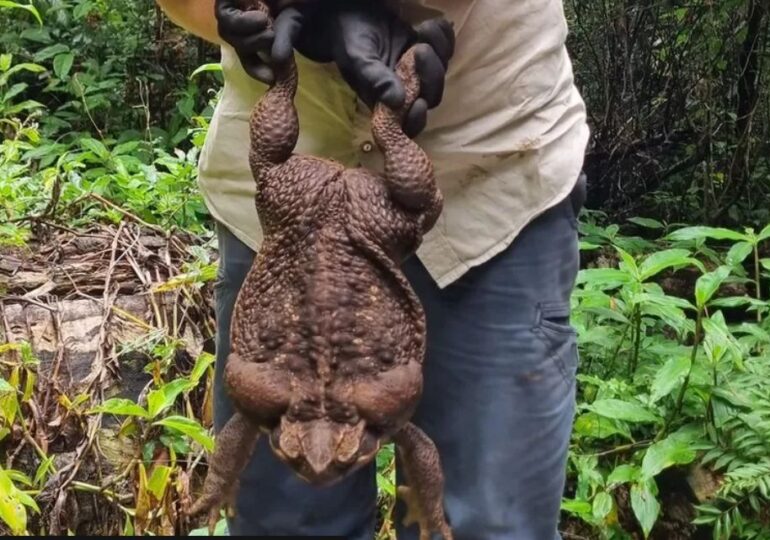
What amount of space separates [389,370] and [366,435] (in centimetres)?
6

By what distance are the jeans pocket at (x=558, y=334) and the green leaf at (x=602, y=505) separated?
924mm

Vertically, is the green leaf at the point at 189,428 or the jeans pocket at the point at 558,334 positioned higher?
the jeans pocket at the point at 558,334

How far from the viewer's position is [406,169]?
0.86m

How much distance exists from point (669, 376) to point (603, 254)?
130 cm

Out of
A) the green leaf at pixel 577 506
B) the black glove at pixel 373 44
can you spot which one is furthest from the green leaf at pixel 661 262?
the black glove at pixel 373 44

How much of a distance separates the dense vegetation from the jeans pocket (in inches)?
35.5

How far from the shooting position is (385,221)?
85cm

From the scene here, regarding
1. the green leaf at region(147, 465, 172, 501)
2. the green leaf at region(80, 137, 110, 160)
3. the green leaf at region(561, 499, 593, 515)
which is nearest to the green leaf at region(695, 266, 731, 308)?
the green leaf at region(561, 499, 593, 515)

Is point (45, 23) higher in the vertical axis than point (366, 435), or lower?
lower

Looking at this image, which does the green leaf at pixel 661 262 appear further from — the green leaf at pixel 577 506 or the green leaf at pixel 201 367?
the green leaf at pixel 201 367

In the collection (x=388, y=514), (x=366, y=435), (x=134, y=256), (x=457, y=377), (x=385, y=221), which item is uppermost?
(x=385, y=221)

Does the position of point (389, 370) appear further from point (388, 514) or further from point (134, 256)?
point (134, 256)

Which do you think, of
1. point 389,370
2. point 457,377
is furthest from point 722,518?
point 389,370

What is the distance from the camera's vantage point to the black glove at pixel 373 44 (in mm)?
909
